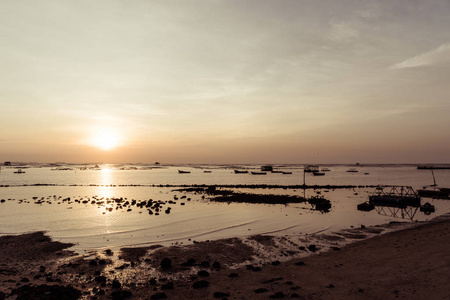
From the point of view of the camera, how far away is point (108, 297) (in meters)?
16.3

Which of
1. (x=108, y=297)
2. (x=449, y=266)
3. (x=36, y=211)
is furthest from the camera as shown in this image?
(x=36, y=211)

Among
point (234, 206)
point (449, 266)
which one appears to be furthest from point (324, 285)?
point (234, 206)

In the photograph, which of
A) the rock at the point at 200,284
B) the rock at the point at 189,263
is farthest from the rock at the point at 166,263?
the rock at the point at 200,284

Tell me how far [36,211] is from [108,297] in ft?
129

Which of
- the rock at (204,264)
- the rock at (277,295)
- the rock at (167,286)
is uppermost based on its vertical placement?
the rock at (277,295)

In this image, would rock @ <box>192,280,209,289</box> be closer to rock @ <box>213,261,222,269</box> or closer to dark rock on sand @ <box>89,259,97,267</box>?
rock @ <box>213,261,222,269</box>

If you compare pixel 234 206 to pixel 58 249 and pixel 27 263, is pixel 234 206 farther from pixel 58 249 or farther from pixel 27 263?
pixel 27 263

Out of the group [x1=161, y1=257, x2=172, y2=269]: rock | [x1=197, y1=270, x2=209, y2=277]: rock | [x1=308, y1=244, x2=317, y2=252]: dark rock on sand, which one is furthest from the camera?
[x1=308, y1=244, x2=317, y2=252]: dark rock on sand

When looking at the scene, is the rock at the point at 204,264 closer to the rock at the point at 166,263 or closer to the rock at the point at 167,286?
the rock at the point at 166,263

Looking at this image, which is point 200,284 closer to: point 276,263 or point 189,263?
point 189,263

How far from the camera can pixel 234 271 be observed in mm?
20375

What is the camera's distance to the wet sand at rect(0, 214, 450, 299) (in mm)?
16234

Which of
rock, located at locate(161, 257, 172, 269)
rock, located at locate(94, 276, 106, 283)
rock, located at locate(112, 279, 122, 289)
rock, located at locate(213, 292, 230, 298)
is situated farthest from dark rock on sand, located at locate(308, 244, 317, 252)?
rock, located at locate(94, 276, 106, 283)

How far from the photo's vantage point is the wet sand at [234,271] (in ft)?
53.3
